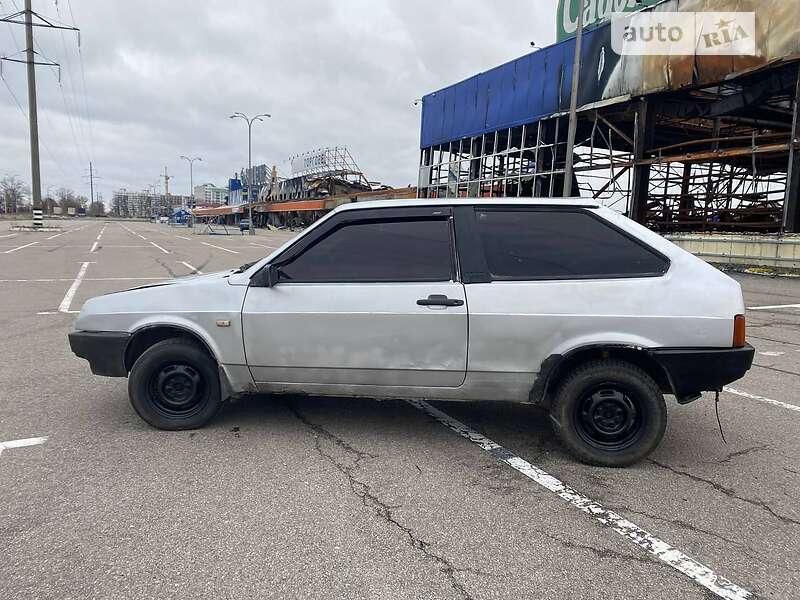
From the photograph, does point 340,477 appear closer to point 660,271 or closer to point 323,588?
point 323,588

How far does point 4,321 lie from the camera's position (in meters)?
7.55

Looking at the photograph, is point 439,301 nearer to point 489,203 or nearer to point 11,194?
point 489,203

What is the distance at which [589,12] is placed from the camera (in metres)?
24.1

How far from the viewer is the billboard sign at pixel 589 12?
71.9 ft

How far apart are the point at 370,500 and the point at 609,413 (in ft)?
5.13

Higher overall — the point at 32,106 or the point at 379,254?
the point at 32,106

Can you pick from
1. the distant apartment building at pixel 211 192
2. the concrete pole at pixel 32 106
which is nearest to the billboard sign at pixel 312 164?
the concrete pole at pixel 32 106

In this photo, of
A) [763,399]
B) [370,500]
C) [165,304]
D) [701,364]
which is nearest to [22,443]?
[165,304]

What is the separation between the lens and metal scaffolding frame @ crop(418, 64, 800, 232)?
16.8 meters

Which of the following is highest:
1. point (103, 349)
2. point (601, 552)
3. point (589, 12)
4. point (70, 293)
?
point (589, 12)

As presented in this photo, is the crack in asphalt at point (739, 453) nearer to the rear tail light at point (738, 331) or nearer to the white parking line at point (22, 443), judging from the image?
the rear tail light at point (738, 331)

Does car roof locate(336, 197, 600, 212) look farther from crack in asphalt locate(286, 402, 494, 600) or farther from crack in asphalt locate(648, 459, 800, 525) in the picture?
crack in asphalt locate(648, 459, 800, 525)

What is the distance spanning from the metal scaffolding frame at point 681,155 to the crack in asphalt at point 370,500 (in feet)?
42.6

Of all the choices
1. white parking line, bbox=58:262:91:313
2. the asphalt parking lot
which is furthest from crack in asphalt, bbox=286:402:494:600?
white parking line, bbox=58:262:91:313
